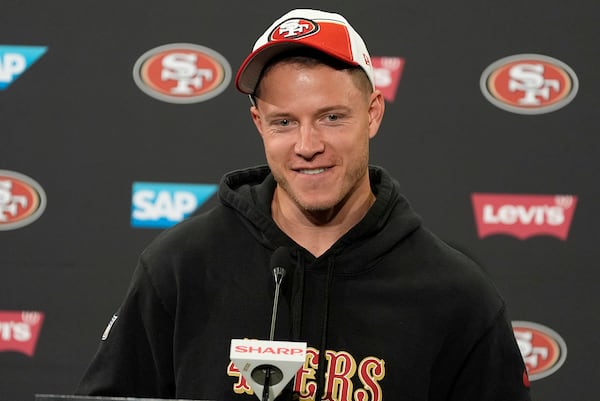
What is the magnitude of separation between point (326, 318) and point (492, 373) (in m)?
0.27

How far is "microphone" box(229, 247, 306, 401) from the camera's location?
0.94m

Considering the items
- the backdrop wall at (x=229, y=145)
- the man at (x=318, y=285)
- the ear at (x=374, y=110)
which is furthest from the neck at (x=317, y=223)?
the backdrop wall at (x=229, y=145)

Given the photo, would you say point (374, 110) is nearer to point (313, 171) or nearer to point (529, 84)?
point (313, 171)

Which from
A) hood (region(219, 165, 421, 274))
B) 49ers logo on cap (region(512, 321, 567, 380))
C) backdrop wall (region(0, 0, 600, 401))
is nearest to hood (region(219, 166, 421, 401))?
hood (region(219, 165, 421, 274))

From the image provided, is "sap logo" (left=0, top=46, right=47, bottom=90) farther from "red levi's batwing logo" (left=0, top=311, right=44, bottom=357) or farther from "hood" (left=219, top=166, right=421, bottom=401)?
"hood" (left=219, top=166, right=421, bottom=401)

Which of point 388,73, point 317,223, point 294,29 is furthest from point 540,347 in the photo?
point 294,29

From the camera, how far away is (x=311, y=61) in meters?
1.23

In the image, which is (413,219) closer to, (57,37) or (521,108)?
(521,108)

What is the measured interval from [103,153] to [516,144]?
41.2 inches

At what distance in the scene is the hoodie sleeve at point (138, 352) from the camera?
1.30 m

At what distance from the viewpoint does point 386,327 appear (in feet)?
4.12

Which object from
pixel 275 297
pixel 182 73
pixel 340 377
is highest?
pixel 182 73

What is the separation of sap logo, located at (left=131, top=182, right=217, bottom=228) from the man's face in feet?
3.08

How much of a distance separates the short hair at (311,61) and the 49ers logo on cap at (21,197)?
112cm
